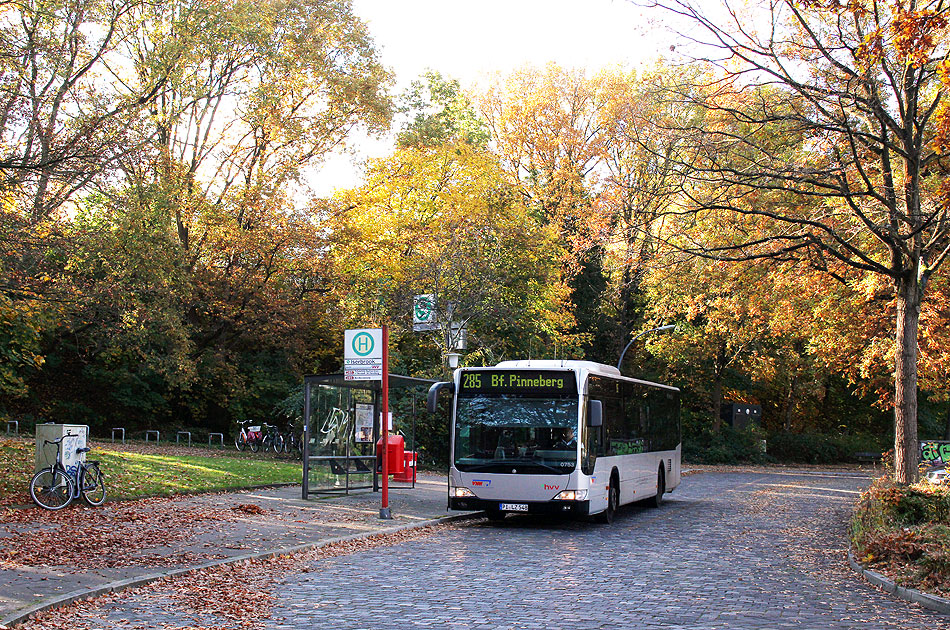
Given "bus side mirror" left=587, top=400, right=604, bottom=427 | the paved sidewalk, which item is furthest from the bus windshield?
the paved sidewalk

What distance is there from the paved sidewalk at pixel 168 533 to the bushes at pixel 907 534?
23.0ft

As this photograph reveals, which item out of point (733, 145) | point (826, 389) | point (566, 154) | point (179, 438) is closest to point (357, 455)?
point (733, 145)

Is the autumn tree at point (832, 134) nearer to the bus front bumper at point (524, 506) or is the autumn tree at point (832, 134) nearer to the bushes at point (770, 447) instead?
the bus front bumper at point (524, 506)

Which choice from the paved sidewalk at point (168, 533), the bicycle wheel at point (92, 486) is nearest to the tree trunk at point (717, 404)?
the paved sidewalk at point (168, 533)

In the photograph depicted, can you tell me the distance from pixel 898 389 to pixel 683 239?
4.72 m

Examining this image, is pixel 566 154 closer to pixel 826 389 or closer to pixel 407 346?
pixel 407 346

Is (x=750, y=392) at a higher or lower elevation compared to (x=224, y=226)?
lower

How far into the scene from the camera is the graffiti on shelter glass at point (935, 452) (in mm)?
24000

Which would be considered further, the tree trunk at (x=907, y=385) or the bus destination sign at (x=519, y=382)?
the bus destination sign at (x=519, y=382)

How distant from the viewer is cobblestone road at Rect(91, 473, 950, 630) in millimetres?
8180

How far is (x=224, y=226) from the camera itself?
112ft

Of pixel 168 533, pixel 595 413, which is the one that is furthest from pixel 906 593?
pixel 168 533

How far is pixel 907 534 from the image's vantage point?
11.0 m

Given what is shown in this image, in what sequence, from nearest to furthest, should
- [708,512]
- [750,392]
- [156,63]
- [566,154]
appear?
[708,512] → [156,63] → [566,154] → [750,392]
